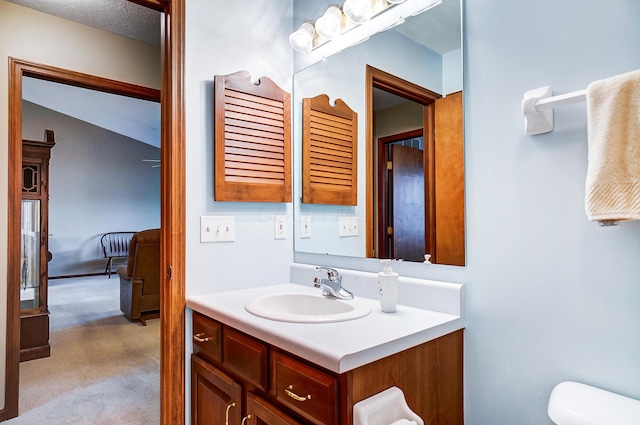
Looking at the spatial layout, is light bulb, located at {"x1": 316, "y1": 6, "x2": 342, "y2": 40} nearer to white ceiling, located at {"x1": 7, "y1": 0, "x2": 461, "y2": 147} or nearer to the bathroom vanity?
white ceiling, located at {"x1": 7, "y1": 0, "x2": 461, "y2": 147}

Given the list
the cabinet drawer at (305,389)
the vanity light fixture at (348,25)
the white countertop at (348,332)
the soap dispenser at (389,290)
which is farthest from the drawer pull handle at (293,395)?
the vanity light fixture at (348,25)

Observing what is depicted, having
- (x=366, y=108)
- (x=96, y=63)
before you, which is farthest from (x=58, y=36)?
(x=366, y=108)

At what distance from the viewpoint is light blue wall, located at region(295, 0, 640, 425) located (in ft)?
3.02

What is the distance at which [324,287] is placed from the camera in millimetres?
1486

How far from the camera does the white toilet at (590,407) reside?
794 millimetres

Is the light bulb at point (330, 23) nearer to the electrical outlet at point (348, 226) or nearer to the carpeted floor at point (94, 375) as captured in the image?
the electrical outlet at point (348, 226)

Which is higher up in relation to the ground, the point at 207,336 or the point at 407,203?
the point at 407,203

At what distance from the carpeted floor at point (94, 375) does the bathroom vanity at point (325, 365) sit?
1.22m

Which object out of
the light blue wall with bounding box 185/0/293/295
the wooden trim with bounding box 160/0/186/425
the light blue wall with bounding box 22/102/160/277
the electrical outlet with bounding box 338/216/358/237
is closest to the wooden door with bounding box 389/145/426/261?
the electrical outlet with bounding box 338/216/358/237

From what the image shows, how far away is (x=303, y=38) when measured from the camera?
5.79 feet

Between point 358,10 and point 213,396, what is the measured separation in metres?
1.62

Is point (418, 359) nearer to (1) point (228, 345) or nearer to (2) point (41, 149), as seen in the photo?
(1) point (228, 345)

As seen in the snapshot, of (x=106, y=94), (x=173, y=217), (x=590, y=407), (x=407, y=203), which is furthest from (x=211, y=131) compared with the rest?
(x=106, y=94)

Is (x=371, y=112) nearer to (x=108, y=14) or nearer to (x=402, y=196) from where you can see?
(x=402, y=196)
